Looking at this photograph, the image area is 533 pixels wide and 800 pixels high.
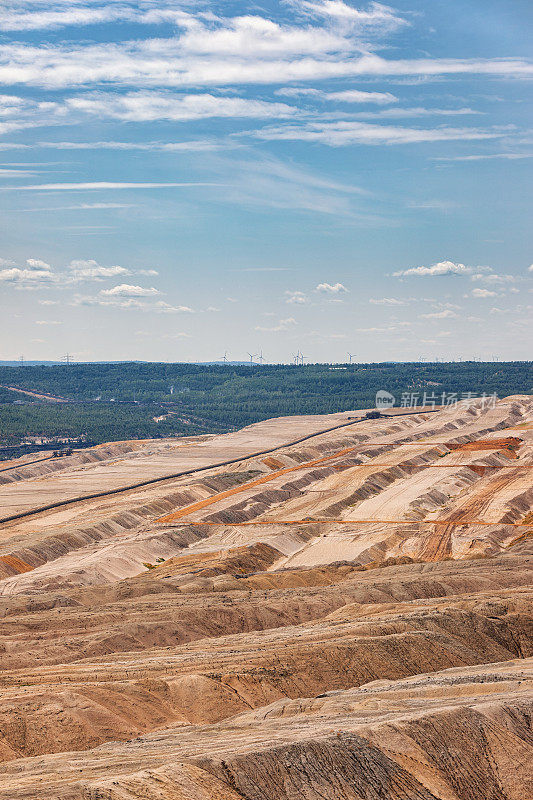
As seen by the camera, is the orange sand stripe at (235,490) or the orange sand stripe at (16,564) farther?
the orange sand stripe at (235,490)

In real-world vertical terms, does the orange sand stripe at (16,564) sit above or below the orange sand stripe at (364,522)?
below

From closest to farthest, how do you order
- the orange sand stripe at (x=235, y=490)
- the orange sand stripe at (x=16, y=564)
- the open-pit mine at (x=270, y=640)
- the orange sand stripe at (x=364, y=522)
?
1. the open-pit mine at (x=270, y=640)
2. the orange sand stripe at (x=16, y=564)
3. the orange sand stripe at (x=364, y=522)
4. the orange sand stripe at (x=235, y=490)

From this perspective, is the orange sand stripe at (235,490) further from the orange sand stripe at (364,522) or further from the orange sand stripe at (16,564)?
the orange sand stripe at (16,564)

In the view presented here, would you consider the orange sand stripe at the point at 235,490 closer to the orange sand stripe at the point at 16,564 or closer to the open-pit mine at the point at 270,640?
the open-pit mine at the point at 270,640

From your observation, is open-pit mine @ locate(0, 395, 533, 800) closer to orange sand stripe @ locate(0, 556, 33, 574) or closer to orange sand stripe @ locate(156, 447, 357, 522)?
orange sand stripe @ locate(0, 556, 33, 574)

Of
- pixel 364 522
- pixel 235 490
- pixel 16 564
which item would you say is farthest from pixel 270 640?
pixel 235 490

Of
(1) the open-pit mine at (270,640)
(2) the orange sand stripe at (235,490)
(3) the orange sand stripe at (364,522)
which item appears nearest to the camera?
(1) the open-pit mine at (270,640)

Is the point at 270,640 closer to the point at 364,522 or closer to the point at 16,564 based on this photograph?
the point at 16,564

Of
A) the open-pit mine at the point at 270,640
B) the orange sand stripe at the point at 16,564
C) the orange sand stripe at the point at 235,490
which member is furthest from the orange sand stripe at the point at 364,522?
the orange sand stripe at the point at 16,564

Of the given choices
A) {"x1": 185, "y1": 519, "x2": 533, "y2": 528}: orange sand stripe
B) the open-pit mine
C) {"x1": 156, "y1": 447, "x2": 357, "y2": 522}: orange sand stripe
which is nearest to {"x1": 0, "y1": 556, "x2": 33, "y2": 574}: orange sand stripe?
the open-pit mine

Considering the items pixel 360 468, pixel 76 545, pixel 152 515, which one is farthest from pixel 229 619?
pixel 360 468
